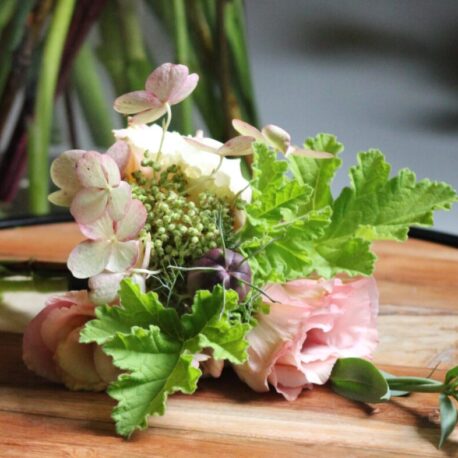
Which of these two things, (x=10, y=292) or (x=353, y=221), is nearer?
(x=353, y=221)

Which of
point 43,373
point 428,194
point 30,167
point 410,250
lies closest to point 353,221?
point 428,194

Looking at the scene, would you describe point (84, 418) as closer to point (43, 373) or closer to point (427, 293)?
point (43, 373)

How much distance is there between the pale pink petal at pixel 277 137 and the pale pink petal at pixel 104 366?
7.6 inches

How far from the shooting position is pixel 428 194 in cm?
69

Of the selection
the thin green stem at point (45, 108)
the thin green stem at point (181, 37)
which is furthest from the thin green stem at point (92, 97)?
the thin green stem at point (181, 37)

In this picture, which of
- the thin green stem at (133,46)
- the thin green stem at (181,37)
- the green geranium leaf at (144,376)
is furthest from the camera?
the thin green stem at (133,46)

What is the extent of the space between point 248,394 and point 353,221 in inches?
6.4

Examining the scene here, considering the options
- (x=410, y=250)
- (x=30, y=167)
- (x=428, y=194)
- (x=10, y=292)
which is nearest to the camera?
(x=428, y=194)

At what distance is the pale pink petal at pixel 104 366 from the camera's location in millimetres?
627

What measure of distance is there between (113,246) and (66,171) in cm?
6

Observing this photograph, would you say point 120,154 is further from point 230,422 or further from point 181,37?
point 181,37

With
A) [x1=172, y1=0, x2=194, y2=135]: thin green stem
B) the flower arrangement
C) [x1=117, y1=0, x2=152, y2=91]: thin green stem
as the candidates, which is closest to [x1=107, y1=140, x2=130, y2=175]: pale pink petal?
the flower arrangement

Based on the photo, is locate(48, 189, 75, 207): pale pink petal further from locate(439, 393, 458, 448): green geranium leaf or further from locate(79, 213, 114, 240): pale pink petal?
locate(439, 393, 458, 448): green geranium leaf

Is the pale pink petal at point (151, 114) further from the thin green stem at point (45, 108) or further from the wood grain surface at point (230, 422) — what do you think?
the thin green stem at point (45, 108)
